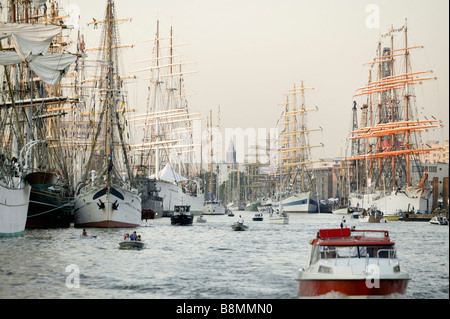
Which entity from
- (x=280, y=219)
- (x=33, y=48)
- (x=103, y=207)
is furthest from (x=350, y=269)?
(x=280, y=219)

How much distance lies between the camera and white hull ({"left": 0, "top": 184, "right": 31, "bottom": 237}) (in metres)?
49.2

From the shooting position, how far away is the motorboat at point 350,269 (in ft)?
67.6

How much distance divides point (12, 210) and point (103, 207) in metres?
16.0

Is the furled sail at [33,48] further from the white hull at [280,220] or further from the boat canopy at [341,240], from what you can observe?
the white hull at [280,220]

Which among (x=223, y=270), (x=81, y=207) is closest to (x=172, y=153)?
(x=81, y=207)

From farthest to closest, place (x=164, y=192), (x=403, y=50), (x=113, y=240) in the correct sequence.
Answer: (x=403, y=50) < (x=164, y=192) < (x=113, y=240)

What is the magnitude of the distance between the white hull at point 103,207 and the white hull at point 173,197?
4757 centimetres

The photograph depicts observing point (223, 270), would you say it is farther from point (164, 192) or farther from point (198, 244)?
point (164, 192)

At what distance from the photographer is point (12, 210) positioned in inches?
2007

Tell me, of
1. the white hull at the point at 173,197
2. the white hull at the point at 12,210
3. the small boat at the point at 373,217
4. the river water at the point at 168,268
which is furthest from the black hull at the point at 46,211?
the small boat at the point at 373,217

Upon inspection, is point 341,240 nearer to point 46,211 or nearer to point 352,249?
point 352,249

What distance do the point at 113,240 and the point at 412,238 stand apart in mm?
27510

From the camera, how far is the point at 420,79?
408 feet

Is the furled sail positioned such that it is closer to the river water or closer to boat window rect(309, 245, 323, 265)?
the river water
